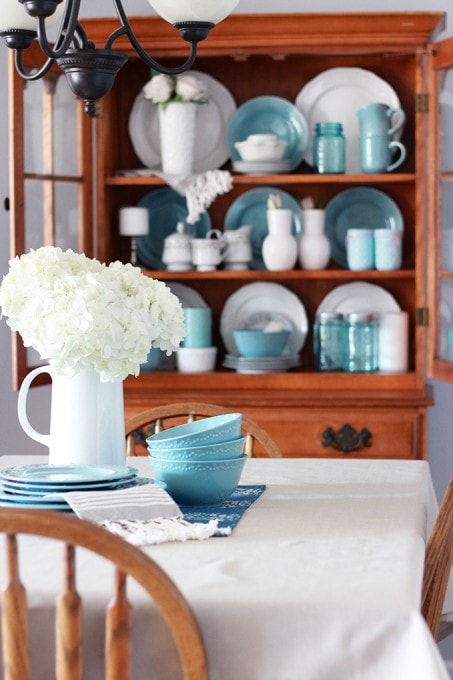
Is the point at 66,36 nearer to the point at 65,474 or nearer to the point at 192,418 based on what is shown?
the point at 65,474

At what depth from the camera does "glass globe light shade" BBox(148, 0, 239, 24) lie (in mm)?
1855

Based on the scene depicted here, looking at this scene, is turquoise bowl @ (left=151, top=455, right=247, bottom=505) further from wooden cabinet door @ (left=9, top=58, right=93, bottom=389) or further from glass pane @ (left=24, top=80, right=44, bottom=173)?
glass pane @ (left=24, top=80, right=44, bottom=173)

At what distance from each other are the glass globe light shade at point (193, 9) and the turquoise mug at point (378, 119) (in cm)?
156

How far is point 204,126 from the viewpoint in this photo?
3.66 meters

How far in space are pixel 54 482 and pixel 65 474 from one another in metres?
0.10

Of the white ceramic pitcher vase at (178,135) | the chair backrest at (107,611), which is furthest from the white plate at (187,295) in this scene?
the chair backrest at (107,611)

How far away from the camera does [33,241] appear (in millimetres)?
3182

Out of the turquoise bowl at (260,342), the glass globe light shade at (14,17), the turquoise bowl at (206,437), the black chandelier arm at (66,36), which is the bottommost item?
the turquoise bowl at (206,437)

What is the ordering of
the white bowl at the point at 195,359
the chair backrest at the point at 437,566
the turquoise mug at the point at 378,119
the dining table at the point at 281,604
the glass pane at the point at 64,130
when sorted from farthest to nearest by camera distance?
the white bowl at the point at 195,359 → the turquoise mug at the point at 378,119 → the glass pane at the point at 64,130 → the chair backrest at the point at 437,566 → the dining table at the point at 281,604

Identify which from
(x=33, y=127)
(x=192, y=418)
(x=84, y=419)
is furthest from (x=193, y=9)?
(x=33, y=127)

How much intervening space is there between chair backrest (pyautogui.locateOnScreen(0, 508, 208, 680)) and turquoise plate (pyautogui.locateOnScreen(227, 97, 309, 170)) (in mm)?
2523

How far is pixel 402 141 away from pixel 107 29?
98cm

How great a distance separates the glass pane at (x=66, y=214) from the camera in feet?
10.8

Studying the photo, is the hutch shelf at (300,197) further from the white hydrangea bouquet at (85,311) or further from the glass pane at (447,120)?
the white hydrangea bouquet at (85,311)
